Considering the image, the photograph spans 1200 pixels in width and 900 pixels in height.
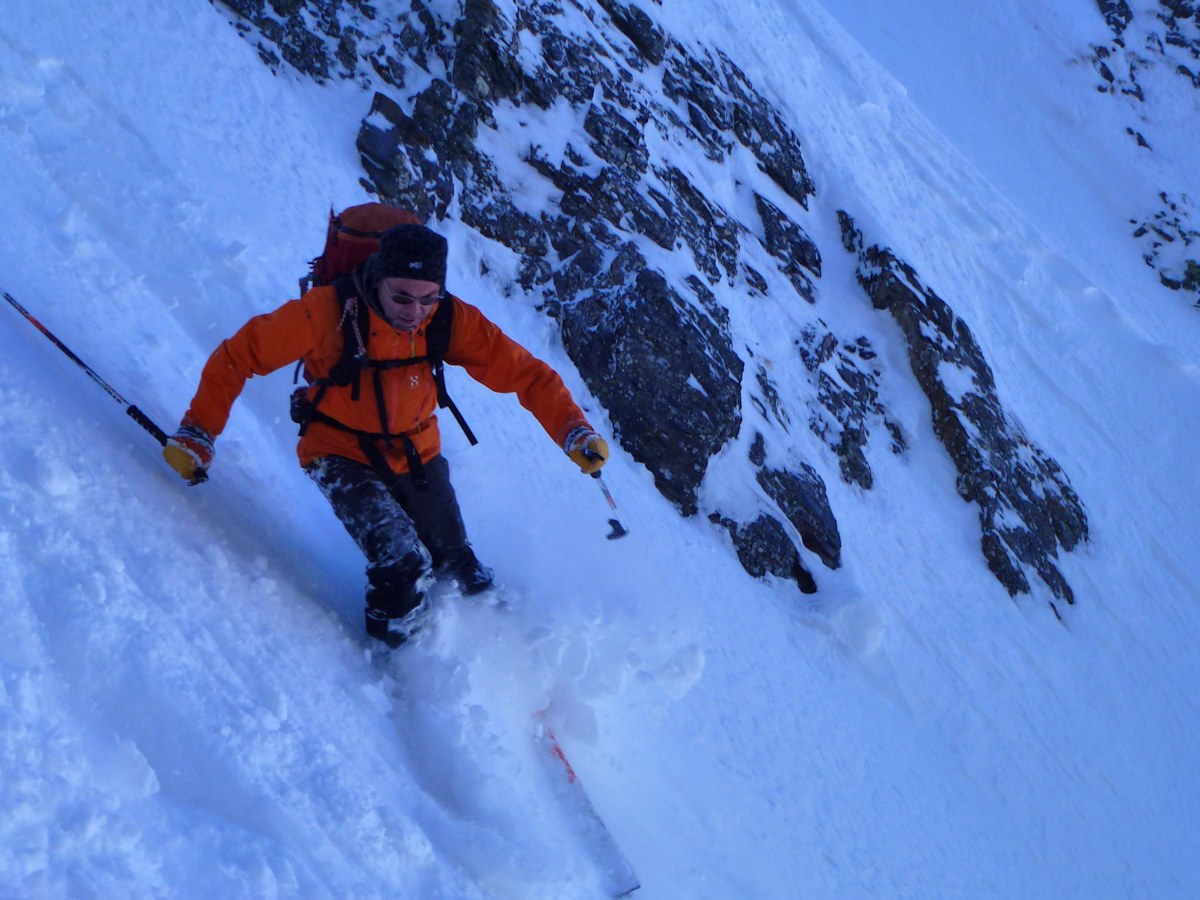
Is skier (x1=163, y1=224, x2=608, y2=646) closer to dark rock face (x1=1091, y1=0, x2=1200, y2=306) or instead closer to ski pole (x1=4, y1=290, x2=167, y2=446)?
ski pole (x1=4, y1=290, x2=167, y2=446)

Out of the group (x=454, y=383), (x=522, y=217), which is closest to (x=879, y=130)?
(x=522, y=217)

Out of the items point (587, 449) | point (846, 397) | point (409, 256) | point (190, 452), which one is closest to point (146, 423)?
point (190, 452)

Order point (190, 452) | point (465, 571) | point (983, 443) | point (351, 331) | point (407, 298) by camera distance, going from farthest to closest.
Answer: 1. point (983, 443)
2. point (465, 571)
3. point (351, 331)
4. point (407, 298)
5. point (190, 452)

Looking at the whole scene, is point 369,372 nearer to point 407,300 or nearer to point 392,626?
point 407,300

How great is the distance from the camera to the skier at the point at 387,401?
139 inches

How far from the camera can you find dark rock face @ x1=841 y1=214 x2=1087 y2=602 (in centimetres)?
1059

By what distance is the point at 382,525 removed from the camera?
3723mm

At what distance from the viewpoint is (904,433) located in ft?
35.4

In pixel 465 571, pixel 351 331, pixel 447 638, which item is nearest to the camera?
pixel 351 331

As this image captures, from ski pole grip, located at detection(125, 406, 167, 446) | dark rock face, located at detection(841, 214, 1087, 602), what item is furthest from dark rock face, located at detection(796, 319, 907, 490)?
ski pole grip, located at detection(125, 406, 167, 446)

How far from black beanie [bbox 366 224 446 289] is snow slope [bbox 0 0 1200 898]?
46.7 inches

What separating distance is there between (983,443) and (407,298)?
9.30 meters

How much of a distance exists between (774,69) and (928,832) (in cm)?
1155

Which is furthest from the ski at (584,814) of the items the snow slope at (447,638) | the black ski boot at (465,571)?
the black ski boot at (465,571)
